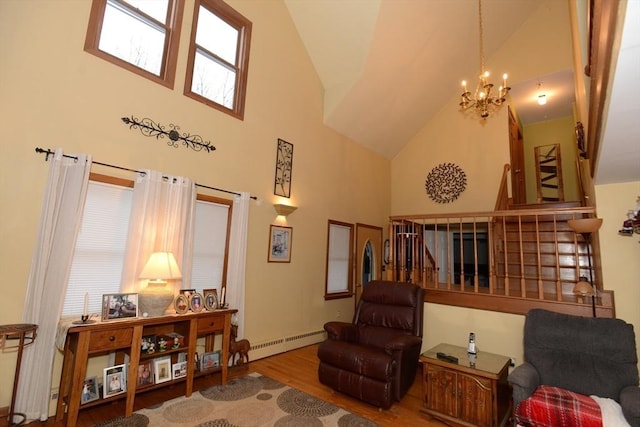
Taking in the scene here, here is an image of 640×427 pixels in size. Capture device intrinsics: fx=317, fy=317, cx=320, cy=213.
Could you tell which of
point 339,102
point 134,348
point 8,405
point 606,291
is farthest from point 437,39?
point 8,405

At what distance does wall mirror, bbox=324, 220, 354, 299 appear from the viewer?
5.55 meters

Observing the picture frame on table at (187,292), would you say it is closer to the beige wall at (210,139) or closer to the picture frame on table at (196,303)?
the picture frame on table at (196,303)

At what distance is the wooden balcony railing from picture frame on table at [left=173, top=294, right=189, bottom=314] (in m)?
2.64

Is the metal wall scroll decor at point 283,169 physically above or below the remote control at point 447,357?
above

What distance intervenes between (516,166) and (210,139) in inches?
240

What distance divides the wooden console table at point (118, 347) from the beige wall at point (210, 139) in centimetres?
41

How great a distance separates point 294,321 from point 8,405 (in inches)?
122

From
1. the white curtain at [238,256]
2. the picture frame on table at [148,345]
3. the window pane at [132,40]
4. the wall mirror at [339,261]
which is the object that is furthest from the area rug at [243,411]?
the window pane at [132,40]

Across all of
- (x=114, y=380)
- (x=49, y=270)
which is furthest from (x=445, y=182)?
(x=49, y=270)

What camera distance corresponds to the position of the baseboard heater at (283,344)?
421 cm

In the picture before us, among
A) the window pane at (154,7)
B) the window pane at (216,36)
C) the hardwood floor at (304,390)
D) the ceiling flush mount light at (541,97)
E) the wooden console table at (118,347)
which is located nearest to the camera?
the wooden console table at (118,347)

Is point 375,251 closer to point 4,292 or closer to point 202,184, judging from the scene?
point 202,184

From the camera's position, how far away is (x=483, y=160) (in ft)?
20.7

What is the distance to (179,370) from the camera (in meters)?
3.14
